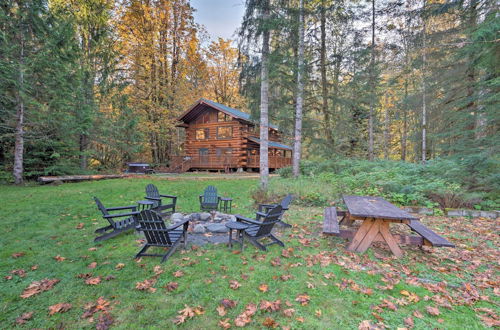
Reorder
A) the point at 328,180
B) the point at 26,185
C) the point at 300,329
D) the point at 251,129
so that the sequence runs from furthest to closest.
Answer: the point at 251,129, the point at 26,185, the point at 328,180, the point at 300,329

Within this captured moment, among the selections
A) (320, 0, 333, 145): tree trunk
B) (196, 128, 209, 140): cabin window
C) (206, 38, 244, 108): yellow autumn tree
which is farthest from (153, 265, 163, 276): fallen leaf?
A: (206, 38, 244, 108): yellow autumn tree

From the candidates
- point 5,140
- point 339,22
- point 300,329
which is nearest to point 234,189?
point 300,329

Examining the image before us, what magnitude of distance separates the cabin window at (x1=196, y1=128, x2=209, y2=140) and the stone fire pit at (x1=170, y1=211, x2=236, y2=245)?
16808 mm

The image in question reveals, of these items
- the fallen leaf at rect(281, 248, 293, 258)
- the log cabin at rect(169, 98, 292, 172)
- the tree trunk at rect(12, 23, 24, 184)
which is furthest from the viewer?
the log cabin at rect(169, 98, 292, 172)

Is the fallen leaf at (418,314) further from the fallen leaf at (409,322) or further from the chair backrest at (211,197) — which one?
the chair backrest at (211,197)

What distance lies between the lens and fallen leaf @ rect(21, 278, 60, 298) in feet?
8.78

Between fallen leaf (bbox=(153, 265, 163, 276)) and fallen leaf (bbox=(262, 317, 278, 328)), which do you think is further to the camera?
fallen leaf (bbox=(153, 265, 163, 276))

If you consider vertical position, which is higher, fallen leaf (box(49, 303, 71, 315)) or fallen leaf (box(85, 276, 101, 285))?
fallen leaf (box(85, 276, 101, 285))

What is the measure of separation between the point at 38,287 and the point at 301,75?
425 inches

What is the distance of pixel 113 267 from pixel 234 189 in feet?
24.3

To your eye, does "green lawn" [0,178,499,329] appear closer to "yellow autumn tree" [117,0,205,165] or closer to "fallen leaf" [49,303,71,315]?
"fallen leaf" [49,303,71,315]

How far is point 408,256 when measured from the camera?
154 inches

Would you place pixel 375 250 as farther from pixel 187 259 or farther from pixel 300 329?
pixel 187 259

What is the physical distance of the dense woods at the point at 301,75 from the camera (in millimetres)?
7855
